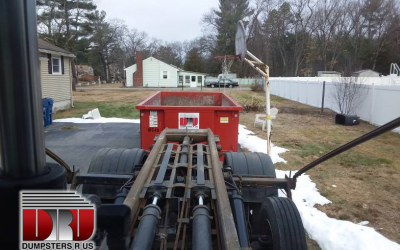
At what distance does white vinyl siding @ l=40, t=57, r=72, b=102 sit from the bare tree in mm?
13944

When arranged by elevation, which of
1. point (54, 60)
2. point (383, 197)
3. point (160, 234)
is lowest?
point (383, 197)

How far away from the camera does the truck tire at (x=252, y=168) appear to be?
3.36 metres

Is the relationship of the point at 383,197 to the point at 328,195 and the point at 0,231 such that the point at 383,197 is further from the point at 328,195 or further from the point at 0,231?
the point at 0,231

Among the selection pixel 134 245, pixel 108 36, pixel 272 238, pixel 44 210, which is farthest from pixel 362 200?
pixel 108 36

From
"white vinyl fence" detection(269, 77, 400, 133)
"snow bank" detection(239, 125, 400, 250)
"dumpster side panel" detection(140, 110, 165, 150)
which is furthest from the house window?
"snow bank" detection(239, 125, 400, 250)

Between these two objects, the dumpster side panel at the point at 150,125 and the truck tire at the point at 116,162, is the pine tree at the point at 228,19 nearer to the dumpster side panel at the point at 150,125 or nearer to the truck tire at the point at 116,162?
the dumpster side panel at the point at 150,125

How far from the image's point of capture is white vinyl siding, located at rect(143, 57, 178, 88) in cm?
4731

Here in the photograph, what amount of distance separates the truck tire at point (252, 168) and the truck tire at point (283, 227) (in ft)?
2.30

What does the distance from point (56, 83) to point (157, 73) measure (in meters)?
31.6

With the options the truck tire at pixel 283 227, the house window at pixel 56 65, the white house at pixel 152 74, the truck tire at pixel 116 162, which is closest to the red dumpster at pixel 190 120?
the truck tire at pixel 116 162

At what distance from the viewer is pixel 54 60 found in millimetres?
16828

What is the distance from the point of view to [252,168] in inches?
142

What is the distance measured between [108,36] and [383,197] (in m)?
52.1

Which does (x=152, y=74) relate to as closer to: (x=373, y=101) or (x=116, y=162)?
(x=373, y=101)
